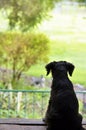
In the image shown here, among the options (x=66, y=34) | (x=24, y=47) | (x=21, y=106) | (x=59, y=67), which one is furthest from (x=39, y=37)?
(x=59, y=67)

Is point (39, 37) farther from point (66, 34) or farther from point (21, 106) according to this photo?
point (21, 106)

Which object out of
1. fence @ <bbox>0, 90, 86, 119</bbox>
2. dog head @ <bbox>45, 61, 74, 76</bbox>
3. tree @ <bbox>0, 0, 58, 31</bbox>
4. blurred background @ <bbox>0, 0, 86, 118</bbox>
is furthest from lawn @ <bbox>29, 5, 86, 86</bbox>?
dog head @ <bbox>45, 61, 74, 76</bbox>

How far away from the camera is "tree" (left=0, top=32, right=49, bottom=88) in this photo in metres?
5.41

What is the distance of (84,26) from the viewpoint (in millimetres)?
5516

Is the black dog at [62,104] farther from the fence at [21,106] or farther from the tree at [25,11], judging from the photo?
the tree at [25,11]

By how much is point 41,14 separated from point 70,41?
508 mm

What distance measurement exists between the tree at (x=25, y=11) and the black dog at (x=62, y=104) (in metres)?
→ 2.26

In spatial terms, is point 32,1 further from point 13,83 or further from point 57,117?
point 57,117

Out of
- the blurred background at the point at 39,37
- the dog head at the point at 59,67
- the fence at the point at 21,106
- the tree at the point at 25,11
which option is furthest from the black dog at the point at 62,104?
the tree at the point at 25,11

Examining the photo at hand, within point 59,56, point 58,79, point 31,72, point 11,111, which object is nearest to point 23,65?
point 31,72

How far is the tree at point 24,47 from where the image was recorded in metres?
5.41

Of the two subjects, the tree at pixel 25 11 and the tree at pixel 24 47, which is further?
the tree at pixel 24 47

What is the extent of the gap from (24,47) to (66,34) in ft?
1.84

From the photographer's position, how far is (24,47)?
214 inches
